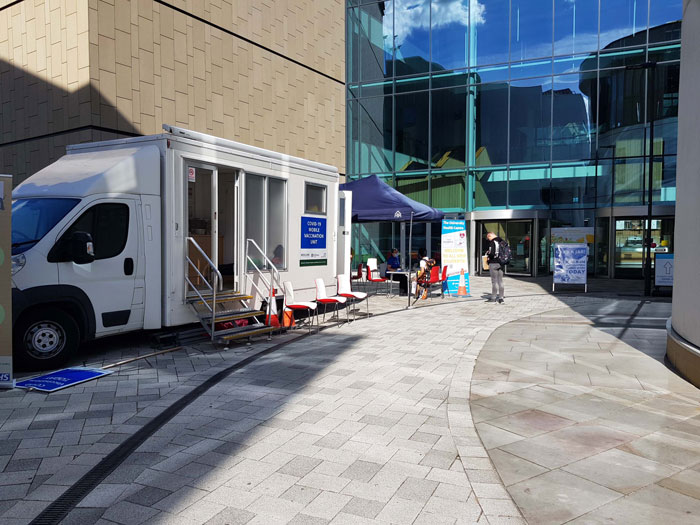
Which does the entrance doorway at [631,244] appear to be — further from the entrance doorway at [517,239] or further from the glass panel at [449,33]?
the glass panel at [449,33]

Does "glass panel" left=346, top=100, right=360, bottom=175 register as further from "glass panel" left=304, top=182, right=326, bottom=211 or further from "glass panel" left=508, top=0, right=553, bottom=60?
"glass panel" left=304, top=182, right=326, bottom=211

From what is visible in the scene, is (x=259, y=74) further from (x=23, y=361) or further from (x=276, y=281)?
(x=23, y=361)

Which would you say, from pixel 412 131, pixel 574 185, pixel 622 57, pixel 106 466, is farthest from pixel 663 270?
pixel 106 466

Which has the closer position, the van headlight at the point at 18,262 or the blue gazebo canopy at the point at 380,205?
the van headlight at the point at 18,262

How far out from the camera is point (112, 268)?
23.7ft

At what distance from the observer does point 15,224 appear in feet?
22.6

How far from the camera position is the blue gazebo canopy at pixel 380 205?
13.3 m

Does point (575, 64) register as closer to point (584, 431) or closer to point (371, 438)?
point (584, 431)

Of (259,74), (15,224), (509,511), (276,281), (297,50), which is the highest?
(297,50)

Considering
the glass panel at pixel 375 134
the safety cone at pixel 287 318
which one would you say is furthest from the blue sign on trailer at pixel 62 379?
the glass panel at pixel 375 134

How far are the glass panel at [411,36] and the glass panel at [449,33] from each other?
355 mm

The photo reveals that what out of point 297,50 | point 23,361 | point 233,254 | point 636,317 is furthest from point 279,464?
point 297,50

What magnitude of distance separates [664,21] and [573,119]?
4.67m

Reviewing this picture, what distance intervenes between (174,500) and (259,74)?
48.1 feet
